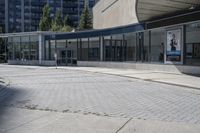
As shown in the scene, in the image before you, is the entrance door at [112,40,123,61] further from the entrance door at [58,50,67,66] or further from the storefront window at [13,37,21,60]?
the storefront window at [13,37,21,60]

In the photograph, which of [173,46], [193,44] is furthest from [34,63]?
[193,44]

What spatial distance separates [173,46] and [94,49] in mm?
16814

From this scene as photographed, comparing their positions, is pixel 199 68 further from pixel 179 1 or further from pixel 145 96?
pixel 145 96

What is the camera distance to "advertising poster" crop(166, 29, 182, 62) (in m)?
27.3

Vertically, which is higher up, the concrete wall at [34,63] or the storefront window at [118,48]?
the storefront window at [118,48]

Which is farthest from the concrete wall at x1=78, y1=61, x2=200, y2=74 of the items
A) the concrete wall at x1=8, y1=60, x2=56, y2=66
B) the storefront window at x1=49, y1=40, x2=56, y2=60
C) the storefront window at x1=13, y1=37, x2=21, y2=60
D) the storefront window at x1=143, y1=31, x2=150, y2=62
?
the storefront window at x1=13, y1=37, x2=21, y2=60

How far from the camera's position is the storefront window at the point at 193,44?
26172 mm

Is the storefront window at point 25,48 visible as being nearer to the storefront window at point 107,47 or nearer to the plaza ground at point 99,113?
the storefront window at point 107,47

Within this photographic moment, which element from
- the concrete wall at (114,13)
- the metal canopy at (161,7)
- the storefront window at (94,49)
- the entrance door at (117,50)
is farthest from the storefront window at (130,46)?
the concrete wall at (114,13)

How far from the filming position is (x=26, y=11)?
12638 centimetres

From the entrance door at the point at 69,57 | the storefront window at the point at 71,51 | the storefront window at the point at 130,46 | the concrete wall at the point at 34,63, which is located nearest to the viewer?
the storefront window at the point at 130,46

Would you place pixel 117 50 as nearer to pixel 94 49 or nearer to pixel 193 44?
pixel 94 49

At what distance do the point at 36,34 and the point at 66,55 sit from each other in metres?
6.10

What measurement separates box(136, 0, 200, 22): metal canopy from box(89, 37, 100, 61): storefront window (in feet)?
42.5
